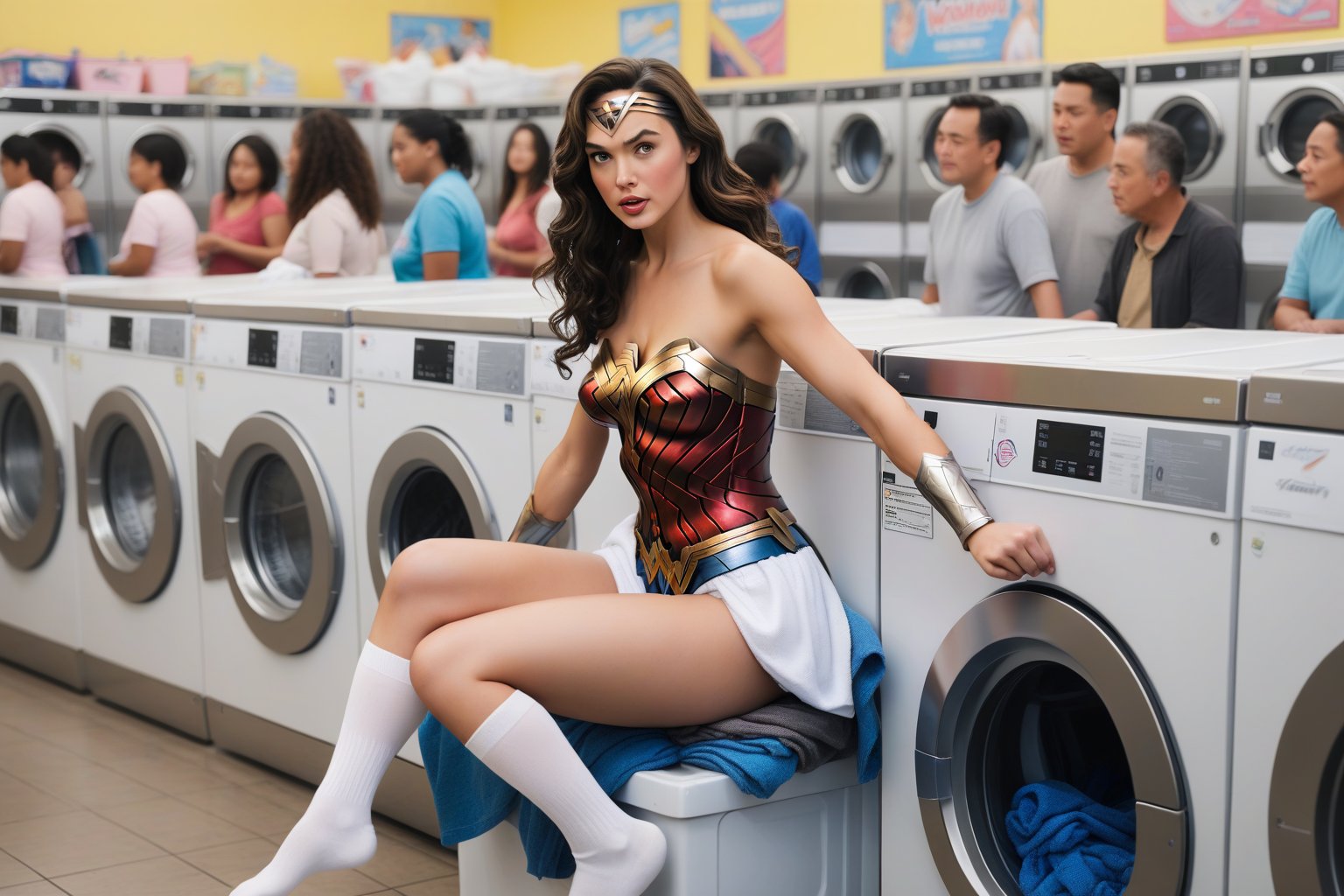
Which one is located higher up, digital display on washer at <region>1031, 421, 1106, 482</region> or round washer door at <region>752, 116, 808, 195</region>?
round washer door at <region>752, 116, 808, 195</region>

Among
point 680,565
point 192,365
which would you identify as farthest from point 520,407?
point 192,365

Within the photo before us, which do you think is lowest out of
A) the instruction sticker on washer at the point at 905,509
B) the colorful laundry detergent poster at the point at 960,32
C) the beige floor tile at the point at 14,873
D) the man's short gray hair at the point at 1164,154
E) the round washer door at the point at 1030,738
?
the beige floor tile at the point at 14,873

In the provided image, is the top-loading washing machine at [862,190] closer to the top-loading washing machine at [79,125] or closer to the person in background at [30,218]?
the person in background at [30,218]

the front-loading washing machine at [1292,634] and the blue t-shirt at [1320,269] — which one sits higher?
the blue t-shirt at [1320,269]

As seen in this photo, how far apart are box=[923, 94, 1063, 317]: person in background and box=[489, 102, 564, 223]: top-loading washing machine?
347 centimetres

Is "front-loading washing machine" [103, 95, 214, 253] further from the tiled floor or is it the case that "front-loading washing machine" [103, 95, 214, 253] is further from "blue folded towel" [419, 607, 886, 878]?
"blue folded towel" [419, 607, 886, 878]

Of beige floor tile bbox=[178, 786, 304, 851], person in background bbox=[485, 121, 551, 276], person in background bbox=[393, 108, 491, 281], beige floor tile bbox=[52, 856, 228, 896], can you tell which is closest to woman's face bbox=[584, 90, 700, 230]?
beige floor tile bbox=[52, 856, 228, 896]

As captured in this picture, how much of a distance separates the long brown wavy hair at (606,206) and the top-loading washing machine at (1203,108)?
10.9 feet

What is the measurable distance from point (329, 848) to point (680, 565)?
2.00 feet

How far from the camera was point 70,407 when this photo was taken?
4.03 m

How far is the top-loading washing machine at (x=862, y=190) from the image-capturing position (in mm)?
5973

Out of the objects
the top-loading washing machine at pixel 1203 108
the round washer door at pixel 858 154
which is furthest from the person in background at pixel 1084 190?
the round washer door at pixel 858 154

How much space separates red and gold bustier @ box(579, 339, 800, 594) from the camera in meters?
1.96

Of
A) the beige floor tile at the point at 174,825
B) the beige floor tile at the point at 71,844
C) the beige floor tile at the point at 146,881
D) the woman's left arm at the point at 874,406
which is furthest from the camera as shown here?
the beige floor tile at the point at 174,825
